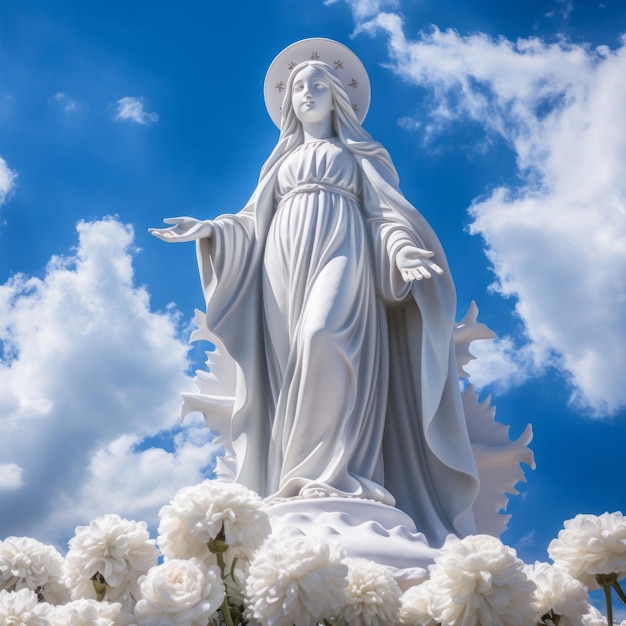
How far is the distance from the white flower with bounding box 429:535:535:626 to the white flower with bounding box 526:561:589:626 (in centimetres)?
12

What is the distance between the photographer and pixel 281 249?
6535mm

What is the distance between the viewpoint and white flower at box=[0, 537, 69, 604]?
3270 millimetres

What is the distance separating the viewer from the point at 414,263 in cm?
604

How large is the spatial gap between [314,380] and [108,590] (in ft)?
9.61

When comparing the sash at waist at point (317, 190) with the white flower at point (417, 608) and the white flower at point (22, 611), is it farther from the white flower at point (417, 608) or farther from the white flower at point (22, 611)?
the white flower at point (22, 611)

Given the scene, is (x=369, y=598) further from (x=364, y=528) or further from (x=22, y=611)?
(x=364, y=528)

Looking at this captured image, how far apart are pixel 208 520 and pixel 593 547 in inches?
45.2

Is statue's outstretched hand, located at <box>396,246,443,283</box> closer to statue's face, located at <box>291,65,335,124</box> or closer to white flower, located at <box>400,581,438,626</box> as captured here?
statue's face, located at <box>291,65,335,124</box>

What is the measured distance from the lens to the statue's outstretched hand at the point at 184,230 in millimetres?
6277

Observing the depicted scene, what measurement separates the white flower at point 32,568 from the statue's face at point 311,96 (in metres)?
4.40

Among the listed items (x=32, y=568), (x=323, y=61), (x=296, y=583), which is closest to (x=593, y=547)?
(x=296, y=583)


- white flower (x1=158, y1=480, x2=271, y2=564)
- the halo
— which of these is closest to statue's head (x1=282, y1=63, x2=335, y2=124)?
the halo

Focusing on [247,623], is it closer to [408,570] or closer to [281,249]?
[408,570]

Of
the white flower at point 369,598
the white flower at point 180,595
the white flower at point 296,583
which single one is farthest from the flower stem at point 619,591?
the white flower at point 180,595
